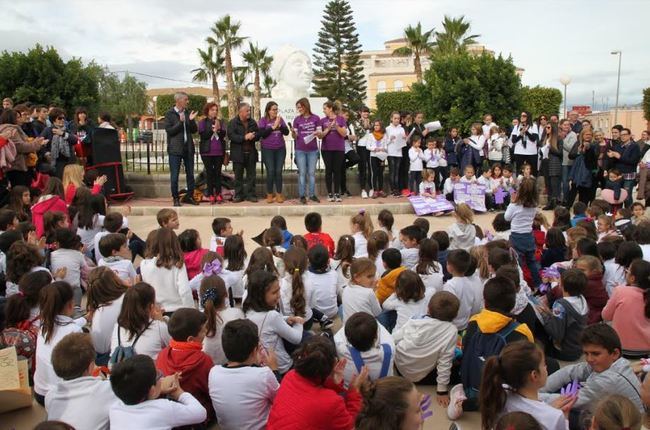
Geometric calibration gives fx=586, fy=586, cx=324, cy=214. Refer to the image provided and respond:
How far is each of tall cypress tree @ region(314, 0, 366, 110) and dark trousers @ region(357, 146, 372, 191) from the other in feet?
104

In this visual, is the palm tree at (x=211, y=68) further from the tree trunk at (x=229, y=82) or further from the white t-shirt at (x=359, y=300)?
the white t-shirt at (x=359, y=300)

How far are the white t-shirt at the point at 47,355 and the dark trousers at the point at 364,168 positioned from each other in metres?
8.19

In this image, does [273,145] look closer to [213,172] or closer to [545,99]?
[213,172]

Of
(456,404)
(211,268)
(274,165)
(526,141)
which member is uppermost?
(526,141)

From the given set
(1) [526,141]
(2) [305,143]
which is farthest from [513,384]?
(1) [526,141]

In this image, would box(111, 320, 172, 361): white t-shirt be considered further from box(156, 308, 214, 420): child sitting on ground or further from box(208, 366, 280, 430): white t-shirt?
box(208, 366, 280, 430): white t-shirt

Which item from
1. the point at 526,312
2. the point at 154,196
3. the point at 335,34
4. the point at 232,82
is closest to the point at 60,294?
the point at 526,312

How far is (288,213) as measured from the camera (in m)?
10.4

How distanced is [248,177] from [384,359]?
7748mm

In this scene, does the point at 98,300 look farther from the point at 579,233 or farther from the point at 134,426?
the point at 579,233

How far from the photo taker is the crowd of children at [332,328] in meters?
2.87

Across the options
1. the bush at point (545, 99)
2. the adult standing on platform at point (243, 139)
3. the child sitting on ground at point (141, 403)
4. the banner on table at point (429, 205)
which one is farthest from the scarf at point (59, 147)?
the bush at point (545, 99)

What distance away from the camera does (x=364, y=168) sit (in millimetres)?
11625

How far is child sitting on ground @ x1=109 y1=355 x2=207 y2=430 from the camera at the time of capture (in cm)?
277
